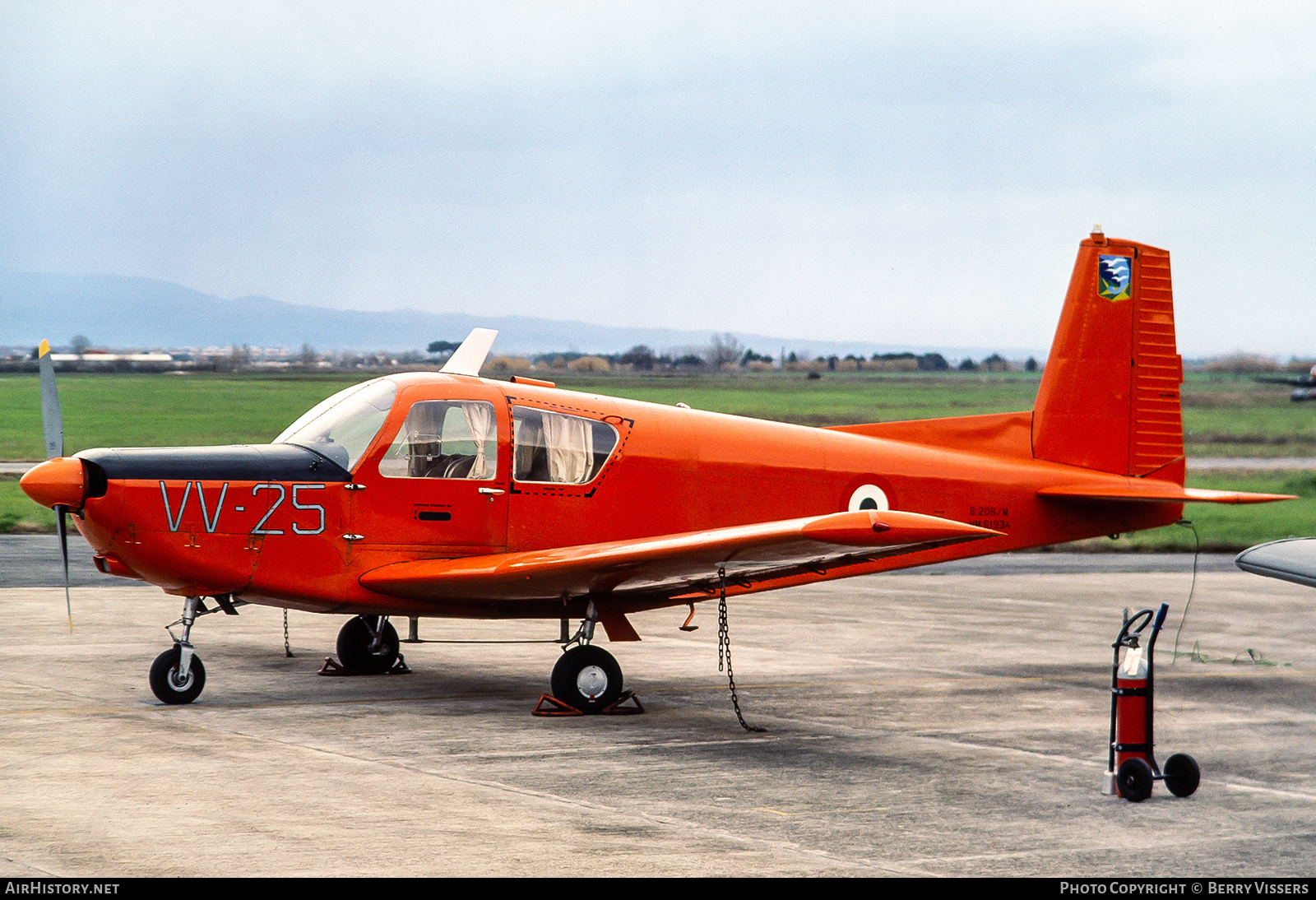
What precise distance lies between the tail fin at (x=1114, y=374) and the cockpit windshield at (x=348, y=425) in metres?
5.40

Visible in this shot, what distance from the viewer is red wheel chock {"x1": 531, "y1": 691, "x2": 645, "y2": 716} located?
925 cm

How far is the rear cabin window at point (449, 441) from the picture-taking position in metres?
9.55

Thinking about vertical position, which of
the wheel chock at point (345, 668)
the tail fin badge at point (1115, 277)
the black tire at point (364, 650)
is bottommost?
the wheel chock at point (345, 668)

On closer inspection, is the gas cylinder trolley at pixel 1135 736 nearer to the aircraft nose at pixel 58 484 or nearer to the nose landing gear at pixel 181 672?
the nose landing gear at pixel 181 672

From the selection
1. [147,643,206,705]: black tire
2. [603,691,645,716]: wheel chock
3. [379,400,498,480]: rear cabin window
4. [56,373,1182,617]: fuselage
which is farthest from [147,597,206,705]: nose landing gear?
[603,691,645,716]: wheel chock

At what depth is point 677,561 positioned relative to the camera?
862cm

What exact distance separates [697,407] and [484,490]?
39119mm

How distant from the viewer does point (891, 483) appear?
35.0ft

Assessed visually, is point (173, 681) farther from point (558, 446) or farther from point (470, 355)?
point (470, 355)

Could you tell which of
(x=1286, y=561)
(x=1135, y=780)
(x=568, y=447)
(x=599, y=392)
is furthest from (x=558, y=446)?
(x=599, y=392)

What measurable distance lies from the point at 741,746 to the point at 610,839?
2336mm

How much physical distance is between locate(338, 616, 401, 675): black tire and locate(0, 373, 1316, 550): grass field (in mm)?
13476

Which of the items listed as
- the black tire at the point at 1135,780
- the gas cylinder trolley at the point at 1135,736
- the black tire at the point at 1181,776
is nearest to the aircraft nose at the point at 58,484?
the gas cylinder trolley at the point at 1135,736
